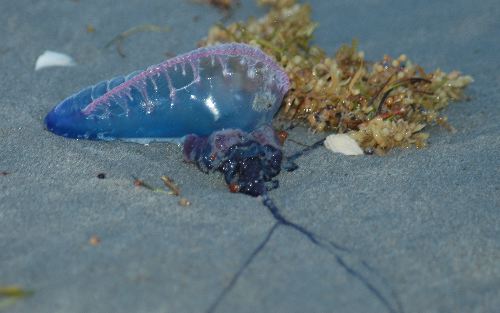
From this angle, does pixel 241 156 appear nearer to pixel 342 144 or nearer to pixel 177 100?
pixel 177 100

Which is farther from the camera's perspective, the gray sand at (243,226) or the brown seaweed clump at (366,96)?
the brown seaweed clump at (366,96)

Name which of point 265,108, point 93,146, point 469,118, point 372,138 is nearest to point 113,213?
point 93,146

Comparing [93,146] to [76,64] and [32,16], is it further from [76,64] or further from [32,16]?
[32,16]

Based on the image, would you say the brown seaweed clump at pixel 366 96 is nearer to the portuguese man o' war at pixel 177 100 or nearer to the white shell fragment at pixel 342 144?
the white shell fragment at pixel 342 144

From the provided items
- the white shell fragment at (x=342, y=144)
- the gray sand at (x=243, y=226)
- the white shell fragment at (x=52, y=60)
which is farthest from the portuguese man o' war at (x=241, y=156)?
the white shell fragment at (x=52, y=60)

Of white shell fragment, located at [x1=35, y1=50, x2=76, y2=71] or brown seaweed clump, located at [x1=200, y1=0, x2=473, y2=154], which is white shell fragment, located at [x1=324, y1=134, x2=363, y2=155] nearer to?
brown seaweed clump, located at [x1=200, y1=0, x2=473, y2=154]

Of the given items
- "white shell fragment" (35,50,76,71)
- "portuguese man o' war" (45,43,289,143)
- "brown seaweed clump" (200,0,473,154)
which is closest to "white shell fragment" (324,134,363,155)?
"brown seaweed clump" (200,0,473,154)
